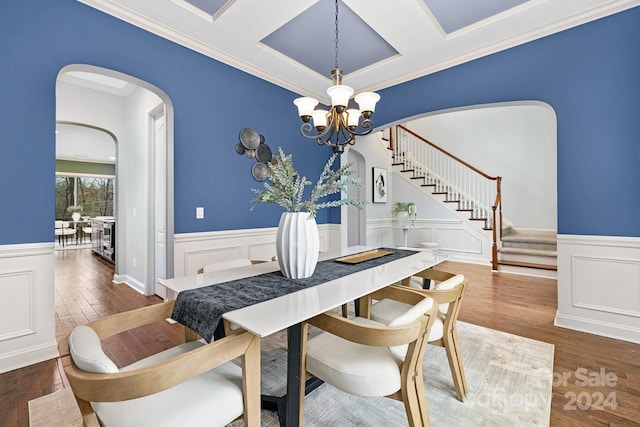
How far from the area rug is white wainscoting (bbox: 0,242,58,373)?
171 cm

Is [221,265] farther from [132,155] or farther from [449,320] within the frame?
[132,155]

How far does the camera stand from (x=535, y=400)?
1685 millimetres

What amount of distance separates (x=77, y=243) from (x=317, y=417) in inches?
416

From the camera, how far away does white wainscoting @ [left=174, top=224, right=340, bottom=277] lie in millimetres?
2967

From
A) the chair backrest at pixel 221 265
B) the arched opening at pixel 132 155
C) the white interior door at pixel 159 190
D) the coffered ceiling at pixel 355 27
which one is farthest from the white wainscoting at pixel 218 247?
the coffered ceiling at pixel 355 27

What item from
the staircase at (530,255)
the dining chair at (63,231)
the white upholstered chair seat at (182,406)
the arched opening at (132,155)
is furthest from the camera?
the dining chair at (63,231)

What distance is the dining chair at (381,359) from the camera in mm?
1110

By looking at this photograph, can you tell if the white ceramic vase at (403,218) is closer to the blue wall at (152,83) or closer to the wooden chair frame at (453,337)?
the blue wall at (152,83)

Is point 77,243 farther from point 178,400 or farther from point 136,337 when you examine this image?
point 178,400

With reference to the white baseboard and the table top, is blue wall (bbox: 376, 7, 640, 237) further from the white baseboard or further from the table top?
the white baseboard

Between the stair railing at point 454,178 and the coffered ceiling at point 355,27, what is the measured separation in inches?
126

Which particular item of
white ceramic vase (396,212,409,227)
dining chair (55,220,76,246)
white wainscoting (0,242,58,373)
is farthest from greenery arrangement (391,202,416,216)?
dining chair (55,220,76,246)

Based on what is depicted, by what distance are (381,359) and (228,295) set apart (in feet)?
2.57

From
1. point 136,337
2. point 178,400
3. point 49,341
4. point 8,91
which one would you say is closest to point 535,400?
point 178,400
